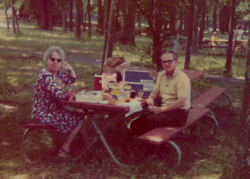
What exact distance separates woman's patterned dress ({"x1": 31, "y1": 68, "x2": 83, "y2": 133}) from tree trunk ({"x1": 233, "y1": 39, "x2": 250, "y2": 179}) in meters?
2.26

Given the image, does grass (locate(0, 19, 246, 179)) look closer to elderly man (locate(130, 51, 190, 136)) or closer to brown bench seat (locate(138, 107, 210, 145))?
brown bench seat (locate(138, 107, 210, 145))

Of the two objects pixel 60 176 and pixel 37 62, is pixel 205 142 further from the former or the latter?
pixel 37 62

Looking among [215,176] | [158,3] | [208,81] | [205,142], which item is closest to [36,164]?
[215,176]

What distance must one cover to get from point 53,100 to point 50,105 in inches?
3.4

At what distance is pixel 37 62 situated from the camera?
14.3 meters

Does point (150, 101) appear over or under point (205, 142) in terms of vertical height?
over

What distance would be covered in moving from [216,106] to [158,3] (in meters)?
3.18

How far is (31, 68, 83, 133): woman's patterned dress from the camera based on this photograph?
183 inches

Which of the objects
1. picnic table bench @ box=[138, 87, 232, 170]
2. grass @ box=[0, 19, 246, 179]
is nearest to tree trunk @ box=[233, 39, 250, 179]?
grass @ box=[0, 19, 246, 179]

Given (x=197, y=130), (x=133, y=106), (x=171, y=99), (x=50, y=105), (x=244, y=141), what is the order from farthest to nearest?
(x=197, y=130) < (x=171, y=99) < (x=50, y=105) < (x=133, y=106) < (x=244, y=141)

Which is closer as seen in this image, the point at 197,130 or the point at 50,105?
the point at 50,105

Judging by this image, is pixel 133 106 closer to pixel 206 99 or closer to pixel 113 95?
pixel 113 95

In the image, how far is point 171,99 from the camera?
5.17m

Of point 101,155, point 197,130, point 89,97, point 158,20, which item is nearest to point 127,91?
point 89,97
